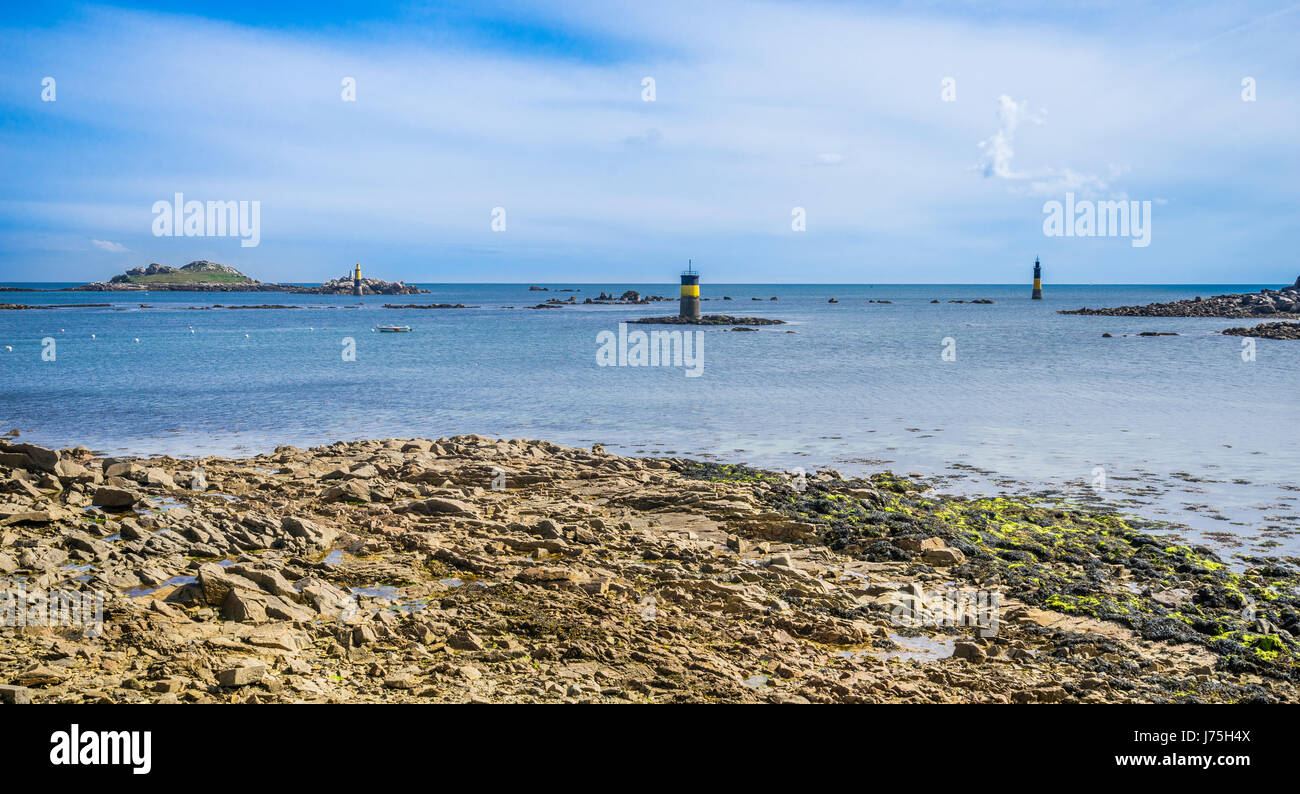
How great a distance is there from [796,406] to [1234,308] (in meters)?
78.0

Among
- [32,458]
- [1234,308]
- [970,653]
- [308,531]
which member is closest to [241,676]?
[308,531]

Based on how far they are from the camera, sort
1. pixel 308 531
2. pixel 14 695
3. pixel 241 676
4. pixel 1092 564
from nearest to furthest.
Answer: pixel 14 695 < pixel 241 676 < pixel 1092 564 < pixel 308 531

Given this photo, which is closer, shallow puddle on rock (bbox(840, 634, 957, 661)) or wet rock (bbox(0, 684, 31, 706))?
wet rock (bbox(0, 684, 31, 706))

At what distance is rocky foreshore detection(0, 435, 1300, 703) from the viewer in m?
6.57

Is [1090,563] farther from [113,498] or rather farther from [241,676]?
[113,498]

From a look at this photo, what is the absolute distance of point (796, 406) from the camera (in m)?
25.2

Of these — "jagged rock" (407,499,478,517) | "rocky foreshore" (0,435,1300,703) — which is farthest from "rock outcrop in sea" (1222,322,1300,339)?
"jagged rock" (407,499,478,517)

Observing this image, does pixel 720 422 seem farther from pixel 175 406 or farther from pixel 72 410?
pixel 72 410

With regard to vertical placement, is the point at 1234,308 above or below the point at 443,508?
above

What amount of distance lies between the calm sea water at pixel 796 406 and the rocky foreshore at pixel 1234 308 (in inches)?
1290

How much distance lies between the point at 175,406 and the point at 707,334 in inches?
1666

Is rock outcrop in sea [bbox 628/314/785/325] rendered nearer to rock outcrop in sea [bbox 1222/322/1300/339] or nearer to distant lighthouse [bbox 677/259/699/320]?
distant lighthouse [bbox 677/259/699/320]

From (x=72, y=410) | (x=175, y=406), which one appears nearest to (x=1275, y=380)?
(x=175, y=406)

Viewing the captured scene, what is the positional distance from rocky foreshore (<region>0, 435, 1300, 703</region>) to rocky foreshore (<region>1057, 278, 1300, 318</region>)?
254ft
